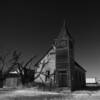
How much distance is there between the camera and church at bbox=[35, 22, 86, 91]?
32.0m

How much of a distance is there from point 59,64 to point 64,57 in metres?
1.52

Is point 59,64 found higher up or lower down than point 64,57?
lower down

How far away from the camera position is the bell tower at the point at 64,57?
3194 cm

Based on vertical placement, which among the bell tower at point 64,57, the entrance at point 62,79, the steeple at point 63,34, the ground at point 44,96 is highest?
the steeple at point 63,34

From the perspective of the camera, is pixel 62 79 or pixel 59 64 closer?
pixel 62 79

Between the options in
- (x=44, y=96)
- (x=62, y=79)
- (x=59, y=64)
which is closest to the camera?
(x=44, y=96)

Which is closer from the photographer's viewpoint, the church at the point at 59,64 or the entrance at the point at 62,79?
the entrance at the point at 62,79

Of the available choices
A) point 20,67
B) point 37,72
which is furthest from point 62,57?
point 20,67

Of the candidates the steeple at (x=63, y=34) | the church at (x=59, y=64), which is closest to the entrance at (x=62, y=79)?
the church at (x=59, y=64)

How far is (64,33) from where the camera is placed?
33.5 m

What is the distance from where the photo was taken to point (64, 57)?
32906 mm

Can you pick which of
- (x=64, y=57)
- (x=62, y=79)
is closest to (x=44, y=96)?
(x=62, y=79)

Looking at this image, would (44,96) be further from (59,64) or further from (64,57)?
(64,57)

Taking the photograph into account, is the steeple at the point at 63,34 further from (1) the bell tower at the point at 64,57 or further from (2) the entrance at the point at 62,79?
(2) the entrance at the point at 62,79
